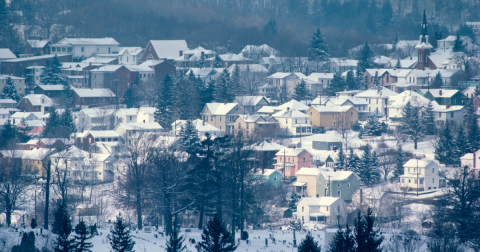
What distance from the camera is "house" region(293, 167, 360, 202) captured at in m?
52.8

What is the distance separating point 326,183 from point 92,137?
1636cm

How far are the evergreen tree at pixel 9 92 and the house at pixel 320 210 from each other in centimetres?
3353

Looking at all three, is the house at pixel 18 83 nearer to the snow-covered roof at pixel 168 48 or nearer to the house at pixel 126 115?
the snow-covered roof at pixel 168 48

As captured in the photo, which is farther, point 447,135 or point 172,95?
point 172,95

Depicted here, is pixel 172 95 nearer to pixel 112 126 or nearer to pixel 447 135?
pixel 112 126

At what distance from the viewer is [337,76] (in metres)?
74.4

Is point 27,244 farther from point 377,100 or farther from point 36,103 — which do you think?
point 36,103

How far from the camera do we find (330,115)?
6650 cm

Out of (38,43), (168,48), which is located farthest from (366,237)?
(38,43)

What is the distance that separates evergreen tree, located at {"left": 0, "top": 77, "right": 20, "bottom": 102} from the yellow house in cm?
2290

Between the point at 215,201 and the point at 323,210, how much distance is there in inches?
390

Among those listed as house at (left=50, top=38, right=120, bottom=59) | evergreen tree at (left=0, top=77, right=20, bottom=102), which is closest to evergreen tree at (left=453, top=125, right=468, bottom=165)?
evergreen tree at (left=0, top=77, right=20, bottom=102)

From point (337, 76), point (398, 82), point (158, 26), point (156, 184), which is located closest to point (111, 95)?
point (337, 76)

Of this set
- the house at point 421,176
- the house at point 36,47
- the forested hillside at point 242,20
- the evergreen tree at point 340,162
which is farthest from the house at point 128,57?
the house at point 421,176
